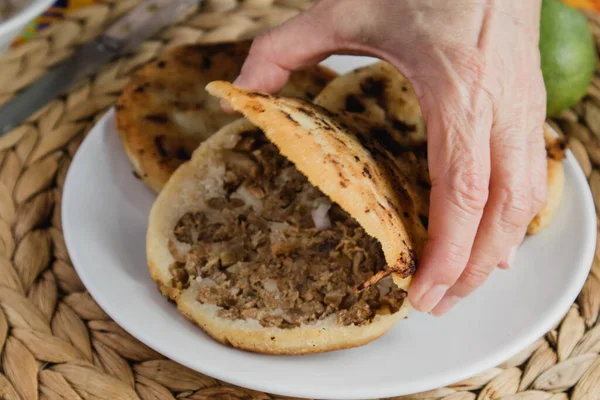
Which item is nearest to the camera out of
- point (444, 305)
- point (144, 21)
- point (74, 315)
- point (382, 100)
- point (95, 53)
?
point (444, 305)

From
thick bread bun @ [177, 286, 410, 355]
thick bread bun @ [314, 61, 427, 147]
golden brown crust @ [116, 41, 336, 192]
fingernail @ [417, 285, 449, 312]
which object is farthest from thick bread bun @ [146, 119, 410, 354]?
thick bread bun @ [314, 61, 427, 147]

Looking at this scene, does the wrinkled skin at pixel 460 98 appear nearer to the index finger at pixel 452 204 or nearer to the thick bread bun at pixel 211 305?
the index finger at pixel 452 204

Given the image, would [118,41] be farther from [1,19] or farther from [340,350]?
[340,350]

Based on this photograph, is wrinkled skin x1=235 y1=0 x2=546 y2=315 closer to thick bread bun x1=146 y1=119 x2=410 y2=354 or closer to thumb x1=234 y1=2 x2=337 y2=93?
thumb x1=234 y1=2 x2=337 y2=93

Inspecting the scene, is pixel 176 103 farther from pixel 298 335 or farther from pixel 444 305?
pixel 444 305

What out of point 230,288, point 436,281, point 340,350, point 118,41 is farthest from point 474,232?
point 118,41

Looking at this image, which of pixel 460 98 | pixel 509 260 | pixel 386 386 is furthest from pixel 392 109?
pixel 386 386
